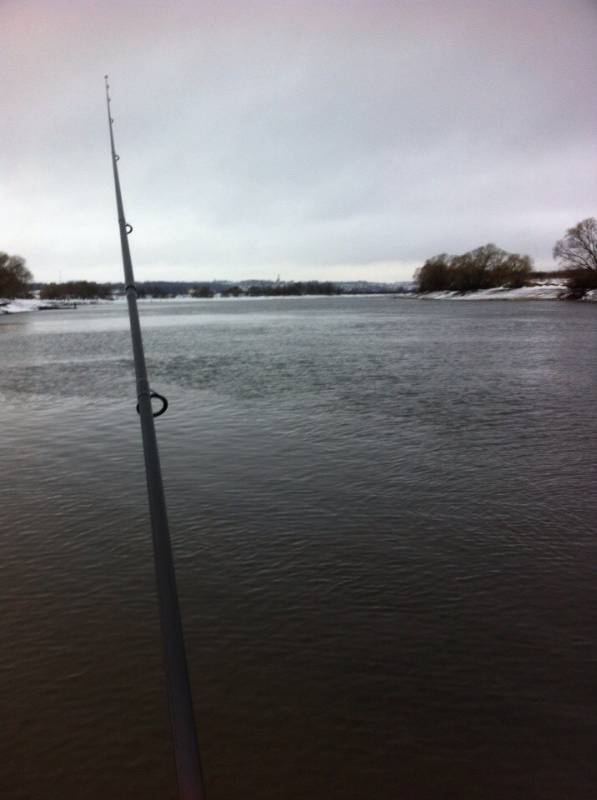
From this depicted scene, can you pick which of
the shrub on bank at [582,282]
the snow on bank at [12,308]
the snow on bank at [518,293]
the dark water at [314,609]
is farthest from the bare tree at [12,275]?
the dark water at [314,609]

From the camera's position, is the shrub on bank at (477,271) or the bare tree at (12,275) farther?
the shrub on bank at (477,271)

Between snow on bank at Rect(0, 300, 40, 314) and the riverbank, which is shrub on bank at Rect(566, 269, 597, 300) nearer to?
the riverbank

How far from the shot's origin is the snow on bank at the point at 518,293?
11081cm

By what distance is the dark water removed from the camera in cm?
426

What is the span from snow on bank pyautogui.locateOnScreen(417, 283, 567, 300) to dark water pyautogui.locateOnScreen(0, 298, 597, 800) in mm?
106559

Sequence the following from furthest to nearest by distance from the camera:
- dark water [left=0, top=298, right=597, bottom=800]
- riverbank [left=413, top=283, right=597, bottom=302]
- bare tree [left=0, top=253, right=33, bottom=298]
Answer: bare tree [left=0, top=253, right=33, bottom=298], riverbank [left=413, top=283, right=597, bottom=302], dark water [left=0, top=298, right=597, bottom=800]

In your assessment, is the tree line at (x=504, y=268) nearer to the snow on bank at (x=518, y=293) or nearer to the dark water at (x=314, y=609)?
the snow on bank at (x=518, y=293)

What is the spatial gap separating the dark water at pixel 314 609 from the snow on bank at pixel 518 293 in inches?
4195

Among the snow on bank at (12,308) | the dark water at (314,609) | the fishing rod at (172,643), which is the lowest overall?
the snow on bank at (12,308)

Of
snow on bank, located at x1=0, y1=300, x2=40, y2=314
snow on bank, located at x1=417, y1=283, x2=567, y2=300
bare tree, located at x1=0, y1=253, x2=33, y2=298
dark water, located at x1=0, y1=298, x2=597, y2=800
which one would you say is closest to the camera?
dark water, located at x1=0, y1=298, x2=597, y2=800

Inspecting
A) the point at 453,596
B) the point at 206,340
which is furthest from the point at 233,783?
the point at 206,340

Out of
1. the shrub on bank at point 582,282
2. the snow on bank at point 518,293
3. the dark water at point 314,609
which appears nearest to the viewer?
the dark water at point 314,609

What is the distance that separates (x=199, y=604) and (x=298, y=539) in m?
1.90

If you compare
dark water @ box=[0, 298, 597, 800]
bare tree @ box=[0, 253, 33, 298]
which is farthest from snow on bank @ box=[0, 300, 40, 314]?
dark water @ box=[0, 298, 597, 800]
